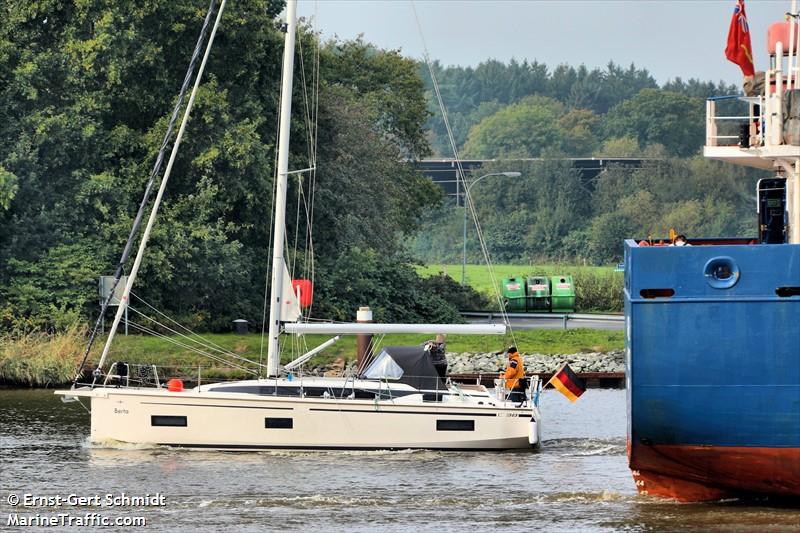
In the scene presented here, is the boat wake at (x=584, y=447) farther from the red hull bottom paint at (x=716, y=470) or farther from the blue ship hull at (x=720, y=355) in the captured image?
the blue ship hull at (x=720, y=355)

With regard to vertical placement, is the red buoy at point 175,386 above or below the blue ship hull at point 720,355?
below

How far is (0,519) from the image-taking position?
25078 millimetres

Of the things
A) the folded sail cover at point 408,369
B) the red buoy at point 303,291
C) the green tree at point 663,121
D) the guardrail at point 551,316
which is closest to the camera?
the folded sail cover at point 408,369

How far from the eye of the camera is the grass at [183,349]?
147 feet

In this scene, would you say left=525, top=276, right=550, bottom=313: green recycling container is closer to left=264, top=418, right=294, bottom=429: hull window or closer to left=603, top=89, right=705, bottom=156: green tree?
left=264, top=418, right=294, bottom=429: hull window

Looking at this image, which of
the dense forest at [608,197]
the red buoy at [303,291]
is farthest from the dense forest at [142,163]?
the dense forest at [608,197]

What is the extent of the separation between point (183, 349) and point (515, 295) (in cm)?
2447

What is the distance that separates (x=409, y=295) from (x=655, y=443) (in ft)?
115

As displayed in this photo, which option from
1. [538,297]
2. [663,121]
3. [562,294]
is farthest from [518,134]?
[538,297]

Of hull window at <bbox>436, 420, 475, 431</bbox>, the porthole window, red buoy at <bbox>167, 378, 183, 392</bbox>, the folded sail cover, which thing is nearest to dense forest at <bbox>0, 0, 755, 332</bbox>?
the folded sail cover

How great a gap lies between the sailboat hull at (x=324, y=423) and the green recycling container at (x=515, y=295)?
38.3 meters

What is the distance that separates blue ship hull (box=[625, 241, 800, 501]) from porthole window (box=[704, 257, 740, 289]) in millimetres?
15

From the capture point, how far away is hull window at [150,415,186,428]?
104 ft

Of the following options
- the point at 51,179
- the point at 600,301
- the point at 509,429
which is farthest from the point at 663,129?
the point at 509,429
